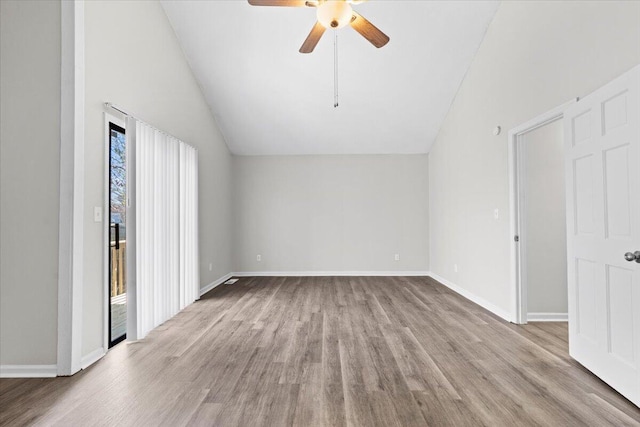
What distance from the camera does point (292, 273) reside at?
6.90 meters

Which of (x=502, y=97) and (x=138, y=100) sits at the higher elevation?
(x=502, y=97)

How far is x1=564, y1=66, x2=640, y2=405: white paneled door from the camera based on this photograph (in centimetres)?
207

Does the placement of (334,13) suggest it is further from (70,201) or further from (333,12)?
(70,201)

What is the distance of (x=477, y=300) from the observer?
4.50 meters

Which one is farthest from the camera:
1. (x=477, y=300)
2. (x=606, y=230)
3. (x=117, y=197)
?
(x=477, y=300)

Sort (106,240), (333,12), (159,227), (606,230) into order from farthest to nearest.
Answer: (159,227), (106,240), (333,12), (606,230)

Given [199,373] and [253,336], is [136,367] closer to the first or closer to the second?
[199,373]

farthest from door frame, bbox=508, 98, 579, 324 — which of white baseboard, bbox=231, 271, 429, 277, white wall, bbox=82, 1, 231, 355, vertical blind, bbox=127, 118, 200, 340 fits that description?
white wall, bbox=82, 1, 231, 355

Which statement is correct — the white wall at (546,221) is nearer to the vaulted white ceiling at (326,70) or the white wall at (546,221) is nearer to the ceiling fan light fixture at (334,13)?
the vaulted white ceiling at (326,70)

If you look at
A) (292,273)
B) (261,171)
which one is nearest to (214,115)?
(261,171)

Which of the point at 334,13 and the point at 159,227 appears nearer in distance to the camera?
the point at 334,13

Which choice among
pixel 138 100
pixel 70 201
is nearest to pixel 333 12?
pixel 138 100

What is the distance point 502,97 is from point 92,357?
4.62 m

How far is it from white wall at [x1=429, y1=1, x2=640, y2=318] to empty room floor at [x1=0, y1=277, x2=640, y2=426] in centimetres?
108
